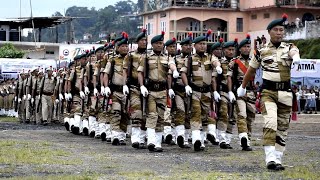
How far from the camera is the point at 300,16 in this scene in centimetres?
7294

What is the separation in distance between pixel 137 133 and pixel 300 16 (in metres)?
57.1

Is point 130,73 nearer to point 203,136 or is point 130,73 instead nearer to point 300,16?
point 203,136

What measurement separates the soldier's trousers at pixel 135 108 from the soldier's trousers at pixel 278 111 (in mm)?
4591

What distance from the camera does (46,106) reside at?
32.0 m

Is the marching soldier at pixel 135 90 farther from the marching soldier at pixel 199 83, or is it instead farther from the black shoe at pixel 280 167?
the black shoe at pixel 280 167

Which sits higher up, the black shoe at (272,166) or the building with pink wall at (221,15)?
the building with pink wall at (221,15)

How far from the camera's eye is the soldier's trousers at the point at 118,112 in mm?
18703

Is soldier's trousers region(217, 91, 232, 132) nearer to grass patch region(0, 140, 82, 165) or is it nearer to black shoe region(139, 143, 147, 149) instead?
black shoe region(139, 143, 147, 149)

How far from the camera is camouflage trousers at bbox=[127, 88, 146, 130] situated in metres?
17.3

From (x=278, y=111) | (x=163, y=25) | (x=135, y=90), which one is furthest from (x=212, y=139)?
(x=163, y=25)

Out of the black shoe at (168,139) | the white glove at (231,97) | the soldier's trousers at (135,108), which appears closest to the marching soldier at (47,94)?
the black shoe at (168,139)

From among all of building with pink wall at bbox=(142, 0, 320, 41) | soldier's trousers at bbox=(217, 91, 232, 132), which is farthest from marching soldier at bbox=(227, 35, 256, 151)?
building with pink wall at bbox=(142, 0, 320, 41)

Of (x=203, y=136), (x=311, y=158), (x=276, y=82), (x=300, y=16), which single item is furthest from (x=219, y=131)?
Result: (x=300, y=16)

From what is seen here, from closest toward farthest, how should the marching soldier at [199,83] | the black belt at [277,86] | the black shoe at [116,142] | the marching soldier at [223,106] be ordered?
the black belt at [277,86]
the marching soldier at [199,83]
the marching soldier at [223,106]
the black shoe at [116,142]
